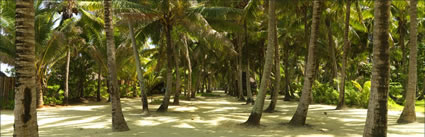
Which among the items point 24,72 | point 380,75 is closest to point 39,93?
point 24,72

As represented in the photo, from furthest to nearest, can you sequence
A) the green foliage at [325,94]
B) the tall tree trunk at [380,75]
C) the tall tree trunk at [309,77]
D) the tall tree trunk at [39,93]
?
1. the green foliage at [325,94]
2. the tall tree trunk at [39,93]
3. the tall tree trunk at [309,77]
4. the tall tree trunk at [380,75]

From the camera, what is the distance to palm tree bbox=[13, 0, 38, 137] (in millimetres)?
4512

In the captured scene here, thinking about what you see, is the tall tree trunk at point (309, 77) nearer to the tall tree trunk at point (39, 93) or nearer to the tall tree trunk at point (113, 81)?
the tall tree trunk at point (113, 81)

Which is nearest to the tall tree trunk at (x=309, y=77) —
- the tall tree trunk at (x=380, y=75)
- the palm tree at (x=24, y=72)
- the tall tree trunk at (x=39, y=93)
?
the tall tree trunk at (x=380, y=75)

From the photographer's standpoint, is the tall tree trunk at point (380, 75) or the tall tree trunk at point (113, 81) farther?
the tall tree trunk at point (113, 81)

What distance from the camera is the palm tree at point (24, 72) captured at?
4.51 metres

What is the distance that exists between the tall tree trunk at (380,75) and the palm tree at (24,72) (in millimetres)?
6149

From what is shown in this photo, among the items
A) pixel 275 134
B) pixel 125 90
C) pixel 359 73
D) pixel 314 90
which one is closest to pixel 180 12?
pixel 275 134

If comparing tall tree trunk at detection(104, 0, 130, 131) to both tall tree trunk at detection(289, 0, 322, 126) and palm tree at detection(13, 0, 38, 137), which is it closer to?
palm tree at detection(13, 0, 38, 137)

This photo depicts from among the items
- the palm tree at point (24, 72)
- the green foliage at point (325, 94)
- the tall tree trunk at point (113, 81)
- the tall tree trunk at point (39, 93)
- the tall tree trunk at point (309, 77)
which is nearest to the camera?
the palm tree at point (24, 72)

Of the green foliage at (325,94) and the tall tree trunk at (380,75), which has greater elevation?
the tall tree trunk at (380,75)

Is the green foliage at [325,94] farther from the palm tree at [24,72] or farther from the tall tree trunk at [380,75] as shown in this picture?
the palm tree at [24,72]

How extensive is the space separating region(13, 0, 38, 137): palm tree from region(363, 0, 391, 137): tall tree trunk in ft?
20.2

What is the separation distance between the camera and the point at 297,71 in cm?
4181
